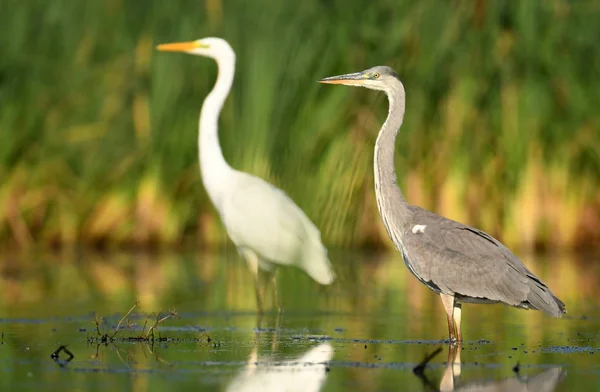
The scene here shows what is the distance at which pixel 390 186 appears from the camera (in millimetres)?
8789

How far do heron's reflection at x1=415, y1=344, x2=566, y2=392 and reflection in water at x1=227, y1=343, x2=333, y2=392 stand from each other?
56 cm

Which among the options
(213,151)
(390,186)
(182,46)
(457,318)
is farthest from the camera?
(182,46)

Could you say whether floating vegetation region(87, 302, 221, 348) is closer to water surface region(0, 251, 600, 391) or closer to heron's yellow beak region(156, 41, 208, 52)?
water surface region(0, 251, 600, 391)

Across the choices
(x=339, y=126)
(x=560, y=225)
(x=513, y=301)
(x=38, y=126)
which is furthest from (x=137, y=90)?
(x=513, y=301)

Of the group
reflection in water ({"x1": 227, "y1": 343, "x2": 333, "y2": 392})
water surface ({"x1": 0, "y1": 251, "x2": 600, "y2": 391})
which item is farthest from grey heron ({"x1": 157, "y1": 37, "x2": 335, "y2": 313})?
reflection in water ({"x1": 227, "y1": 343, "x2": 333, "y2": 392})

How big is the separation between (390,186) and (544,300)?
1.41 meters

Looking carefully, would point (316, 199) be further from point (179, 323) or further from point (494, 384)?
point (494, 384)

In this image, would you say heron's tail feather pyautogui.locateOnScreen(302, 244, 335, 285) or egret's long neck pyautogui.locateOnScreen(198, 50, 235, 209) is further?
egret's long neck pyautogui.locateOnScreen(198, 50, 235, 209)

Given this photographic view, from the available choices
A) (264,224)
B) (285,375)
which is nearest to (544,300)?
(285,375)

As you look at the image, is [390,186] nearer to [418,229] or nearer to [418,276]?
[418,229]

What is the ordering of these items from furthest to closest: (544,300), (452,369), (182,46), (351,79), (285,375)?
(182,46) < (351,79) < (544,300) < (452,369) < (285,375)

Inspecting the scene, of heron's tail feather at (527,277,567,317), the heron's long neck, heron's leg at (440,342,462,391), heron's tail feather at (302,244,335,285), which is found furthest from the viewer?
heron's tail feather at (302,244,335,285)

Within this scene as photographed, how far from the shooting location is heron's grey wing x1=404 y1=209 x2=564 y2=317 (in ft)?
26.3

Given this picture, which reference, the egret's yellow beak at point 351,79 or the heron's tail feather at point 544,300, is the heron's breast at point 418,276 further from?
the egret's yellow beak at point 351,79
